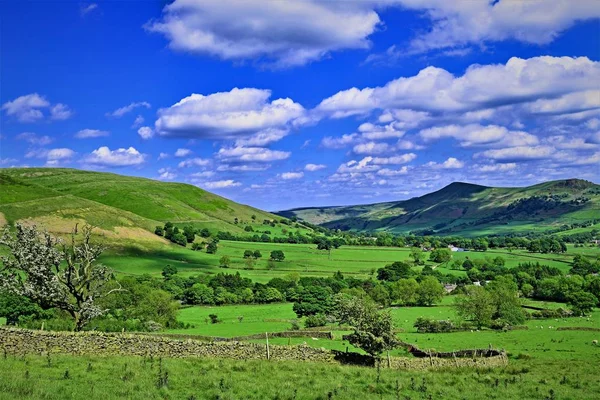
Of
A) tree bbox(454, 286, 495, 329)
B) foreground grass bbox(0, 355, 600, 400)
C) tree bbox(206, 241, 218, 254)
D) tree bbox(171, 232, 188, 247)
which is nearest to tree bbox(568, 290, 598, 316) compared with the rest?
tree bbox(454, 286, 495, 329)

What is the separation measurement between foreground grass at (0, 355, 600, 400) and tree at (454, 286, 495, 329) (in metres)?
51.8

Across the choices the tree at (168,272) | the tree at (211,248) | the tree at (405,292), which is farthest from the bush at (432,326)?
the tree at (211,248)

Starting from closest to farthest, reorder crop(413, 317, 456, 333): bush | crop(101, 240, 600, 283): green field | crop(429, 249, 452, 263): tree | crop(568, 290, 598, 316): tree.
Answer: crop(413, 317, 456, 333): bush < crop(568, 290, 598, 316): tree < crop(101, 240, 600, 283): green field < crop(429, 249, 452, 263): tree

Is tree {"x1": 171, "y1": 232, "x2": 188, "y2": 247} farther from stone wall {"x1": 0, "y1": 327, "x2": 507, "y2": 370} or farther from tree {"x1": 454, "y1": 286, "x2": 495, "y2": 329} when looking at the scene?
stone wall {"x1": 0, "y1": 327, "x2": 507, "y2": 370}

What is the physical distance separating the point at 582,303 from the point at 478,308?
1176 inches

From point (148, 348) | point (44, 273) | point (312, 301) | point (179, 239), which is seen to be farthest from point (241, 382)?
point (179, 239)

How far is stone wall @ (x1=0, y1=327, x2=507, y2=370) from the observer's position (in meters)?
24.9

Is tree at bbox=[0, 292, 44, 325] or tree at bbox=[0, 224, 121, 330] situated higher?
tree at bbox=[0, 224, 121, 330]

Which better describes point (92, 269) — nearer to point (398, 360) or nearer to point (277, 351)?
point (277, 351)

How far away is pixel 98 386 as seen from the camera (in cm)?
1875

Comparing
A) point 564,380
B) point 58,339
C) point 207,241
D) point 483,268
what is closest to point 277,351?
point 58,339

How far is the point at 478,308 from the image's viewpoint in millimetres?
79500

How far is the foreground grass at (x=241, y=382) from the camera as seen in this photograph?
18.2 metres

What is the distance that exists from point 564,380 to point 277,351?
16100 mm
